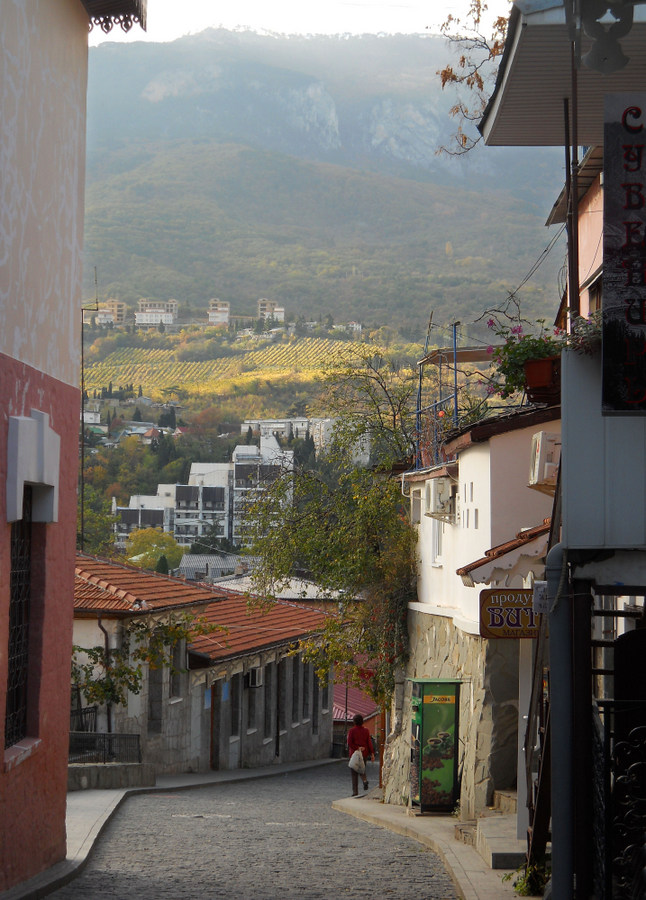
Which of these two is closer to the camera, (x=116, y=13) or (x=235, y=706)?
(x=116, y=13)

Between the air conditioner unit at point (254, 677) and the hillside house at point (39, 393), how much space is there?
1885cm

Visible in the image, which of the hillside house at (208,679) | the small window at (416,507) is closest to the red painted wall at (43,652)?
the hillside house at (208,679)

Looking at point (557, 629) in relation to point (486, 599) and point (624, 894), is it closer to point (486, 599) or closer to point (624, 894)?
point (624, 894)

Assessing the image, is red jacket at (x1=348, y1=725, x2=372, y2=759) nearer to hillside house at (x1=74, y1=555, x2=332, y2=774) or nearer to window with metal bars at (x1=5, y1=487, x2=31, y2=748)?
hillside house at (x1=74, y1=555, x2=332, y2=774)

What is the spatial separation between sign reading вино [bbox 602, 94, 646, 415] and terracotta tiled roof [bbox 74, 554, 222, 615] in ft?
51.2

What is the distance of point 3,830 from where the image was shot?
8.27 metres

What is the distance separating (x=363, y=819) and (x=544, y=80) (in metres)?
11.1

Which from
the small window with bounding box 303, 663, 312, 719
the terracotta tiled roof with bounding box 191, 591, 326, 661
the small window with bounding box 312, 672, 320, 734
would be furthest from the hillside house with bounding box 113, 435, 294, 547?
the terracotta tiled roof with bounding box 191, 591, 326, 661

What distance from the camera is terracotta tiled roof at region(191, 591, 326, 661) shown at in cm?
2654

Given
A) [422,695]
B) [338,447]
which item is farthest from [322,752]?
[422,695]

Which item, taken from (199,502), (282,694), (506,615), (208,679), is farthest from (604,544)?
(199,502)

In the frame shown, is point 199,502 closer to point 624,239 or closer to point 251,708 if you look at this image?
point 251,708

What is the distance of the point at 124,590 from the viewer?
2186 centimetres

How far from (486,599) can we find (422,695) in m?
4.99
